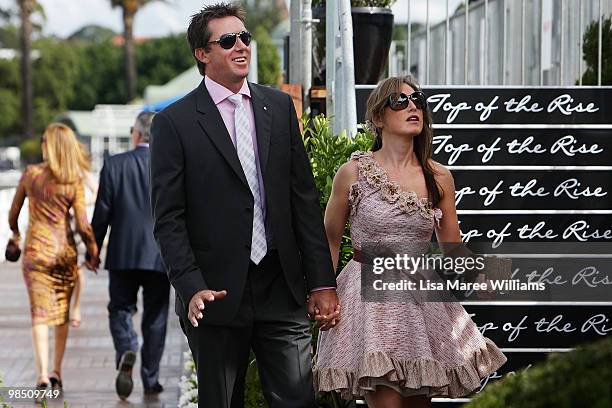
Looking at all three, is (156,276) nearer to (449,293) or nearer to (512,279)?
(512,279)

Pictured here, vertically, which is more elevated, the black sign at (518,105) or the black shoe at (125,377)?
the black sign at (518,105)

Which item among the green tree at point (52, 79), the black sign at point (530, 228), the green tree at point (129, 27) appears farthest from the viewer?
the green tree at point (52, 79)

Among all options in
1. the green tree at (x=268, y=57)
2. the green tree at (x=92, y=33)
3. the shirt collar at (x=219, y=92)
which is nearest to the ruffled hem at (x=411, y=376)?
the shirt collar at (x=219, y=92)

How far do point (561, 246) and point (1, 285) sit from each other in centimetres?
1210

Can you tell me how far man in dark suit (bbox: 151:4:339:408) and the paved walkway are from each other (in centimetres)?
396

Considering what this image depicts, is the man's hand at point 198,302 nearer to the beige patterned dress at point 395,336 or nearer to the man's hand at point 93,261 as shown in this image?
the beige patterned dress at point 395,336

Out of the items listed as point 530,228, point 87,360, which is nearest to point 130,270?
point 87,360

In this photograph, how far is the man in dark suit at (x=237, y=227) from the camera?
14.9 ft

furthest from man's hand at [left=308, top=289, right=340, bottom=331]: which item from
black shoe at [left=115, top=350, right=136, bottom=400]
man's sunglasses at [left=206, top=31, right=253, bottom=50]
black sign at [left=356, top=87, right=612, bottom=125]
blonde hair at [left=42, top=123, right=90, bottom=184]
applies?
blonde hair at [left=42, top=123, right=90, bottom=184]

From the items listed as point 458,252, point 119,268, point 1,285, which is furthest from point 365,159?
point 1,285

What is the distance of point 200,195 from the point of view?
4.59m

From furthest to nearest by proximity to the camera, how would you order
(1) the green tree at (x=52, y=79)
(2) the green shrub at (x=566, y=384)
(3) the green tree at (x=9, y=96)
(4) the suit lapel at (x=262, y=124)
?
1. (1) the green tree at (x=52, y=79)
2. (3) the green tree at (x=9, y=96)
3. (4) the suit lapel at (x=262, y=124)
4. (2) the green shrub at (x=566, y=384)

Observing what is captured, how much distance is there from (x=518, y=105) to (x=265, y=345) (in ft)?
7.20

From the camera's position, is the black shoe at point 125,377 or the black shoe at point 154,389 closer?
the black shoe at point 125,377
